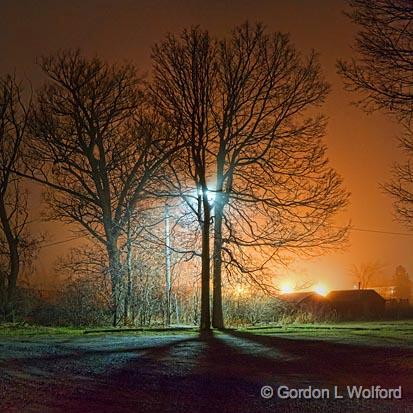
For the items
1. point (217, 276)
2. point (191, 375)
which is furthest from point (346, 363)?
point (217, 276)

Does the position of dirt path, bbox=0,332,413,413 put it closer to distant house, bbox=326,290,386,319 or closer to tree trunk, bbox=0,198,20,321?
tree trunk, bbox=0,198,20,321

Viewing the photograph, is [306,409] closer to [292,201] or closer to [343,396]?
[343,396]

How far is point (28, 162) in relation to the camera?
122ft

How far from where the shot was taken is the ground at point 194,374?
8.86 metres

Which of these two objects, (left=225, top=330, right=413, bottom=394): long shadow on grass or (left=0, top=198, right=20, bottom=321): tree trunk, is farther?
(left=0, top=198, right=20, bottom=321): tree trunk

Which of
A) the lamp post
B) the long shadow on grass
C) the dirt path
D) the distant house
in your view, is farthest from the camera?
the distant house

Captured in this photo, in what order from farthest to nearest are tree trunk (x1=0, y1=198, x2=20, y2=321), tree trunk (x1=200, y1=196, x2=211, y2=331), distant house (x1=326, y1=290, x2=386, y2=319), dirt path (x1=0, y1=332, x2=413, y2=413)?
distant house (x1=326, y1=290, x2=386, y2=319) → tree trunk (x1=0, y1=198, x2=20, y2=321) → tree trunk (x1=200, y1=196, x2=211, y2=331) → dirt path (x1=0, y1=332, x2=413, y2=413)

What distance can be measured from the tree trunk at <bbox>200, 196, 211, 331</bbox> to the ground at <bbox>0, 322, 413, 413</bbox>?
704cm

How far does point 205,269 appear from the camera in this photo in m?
25.8

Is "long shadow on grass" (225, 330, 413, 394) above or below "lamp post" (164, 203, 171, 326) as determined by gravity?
below

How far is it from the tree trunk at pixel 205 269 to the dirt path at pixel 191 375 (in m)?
7.49

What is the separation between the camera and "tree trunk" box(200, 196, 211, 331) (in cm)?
2581

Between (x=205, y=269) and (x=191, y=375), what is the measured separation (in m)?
14.2

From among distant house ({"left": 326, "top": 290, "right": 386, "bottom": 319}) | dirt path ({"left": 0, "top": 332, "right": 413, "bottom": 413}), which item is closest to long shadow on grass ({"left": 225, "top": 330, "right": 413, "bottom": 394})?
Result: dirt path ({"left": 0, "top": 332, "right": 413, "bottom": 413})
